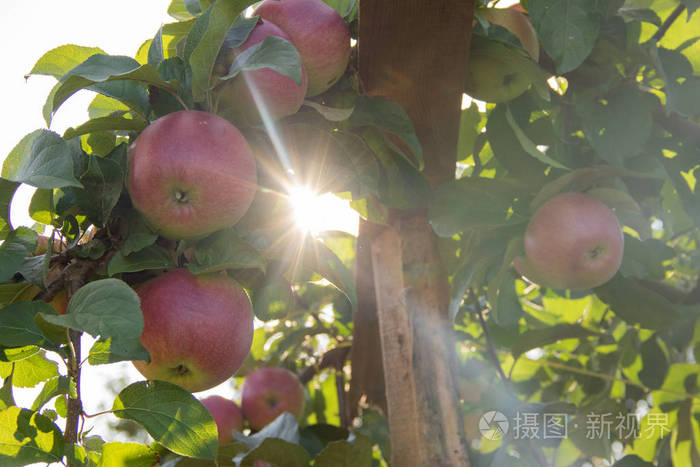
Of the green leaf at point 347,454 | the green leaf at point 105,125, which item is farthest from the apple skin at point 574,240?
the green leaf at point 105,125

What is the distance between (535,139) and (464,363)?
0.76 metres

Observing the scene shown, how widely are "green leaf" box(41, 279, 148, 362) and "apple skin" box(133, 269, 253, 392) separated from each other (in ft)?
0.30

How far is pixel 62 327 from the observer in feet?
1.70

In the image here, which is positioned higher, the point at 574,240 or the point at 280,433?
the point at 574,240

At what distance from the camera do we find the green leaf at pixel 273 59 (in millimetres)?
555

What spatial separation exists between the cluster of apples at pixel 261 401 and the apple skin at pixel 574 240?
0.71 metres

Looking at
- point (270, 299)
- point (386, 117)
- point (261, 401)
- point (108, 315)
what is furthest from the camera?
point (261, 401)

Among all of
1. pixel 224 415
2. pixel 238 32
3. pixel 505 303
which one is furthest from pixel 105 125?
pixel 224 415

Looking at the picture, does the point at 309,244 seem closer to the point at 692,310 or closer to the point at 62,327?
the point at 62,327

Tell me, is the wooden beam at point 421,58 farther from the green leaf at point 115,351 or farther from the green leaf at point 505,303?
the green leaf at point 115,351

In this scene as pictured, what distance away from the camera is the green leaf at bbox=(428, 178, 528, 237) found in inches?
36.1

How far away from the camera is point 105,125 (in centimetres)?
62

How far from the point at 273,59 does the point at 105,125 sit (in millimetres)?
194

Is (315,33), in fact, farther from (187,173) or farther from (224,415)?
(224,415)
